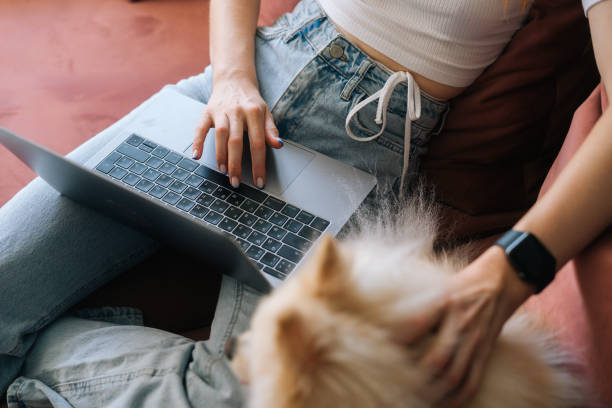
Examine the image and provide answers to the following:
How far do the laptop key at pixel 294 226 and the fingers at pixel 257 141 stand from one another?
87 millimetres

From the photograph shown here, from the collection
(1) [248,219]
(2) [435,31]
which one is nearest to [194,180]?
(1) [248,219]

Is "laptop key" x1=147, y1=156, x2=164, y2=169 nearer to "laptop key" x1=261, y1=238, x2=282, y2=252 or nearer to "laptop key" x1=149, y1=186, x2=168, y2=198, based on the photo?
"laptop key" x1=149, y1=186, x2=168, y2=198

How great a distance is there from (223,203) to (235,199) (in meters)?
0.02

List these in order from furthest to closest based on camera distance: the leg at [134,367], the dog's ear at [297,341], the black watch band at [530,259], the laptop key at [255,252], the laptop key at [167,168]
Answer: the laptop key at [167,168], the laptop key at [255,252], the leg at [134,367], the black watch band at [530,259], the dog's ear at [297,341]

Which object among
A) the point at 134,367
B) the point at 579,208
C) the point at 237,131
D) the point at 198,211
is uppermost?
the point at 579,208

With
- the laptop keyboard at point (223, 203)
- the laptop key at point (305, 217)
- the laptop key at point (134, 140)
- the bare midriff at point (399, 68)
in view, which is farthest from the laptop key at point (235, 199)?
the bare midriff at point (399, 68)

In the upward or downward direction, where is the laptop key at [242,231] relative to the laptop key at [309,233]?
downward

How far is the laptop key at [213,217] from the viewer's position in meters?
0.76

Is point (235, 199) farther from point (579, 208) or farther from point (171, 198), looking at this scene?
point (579, 208)

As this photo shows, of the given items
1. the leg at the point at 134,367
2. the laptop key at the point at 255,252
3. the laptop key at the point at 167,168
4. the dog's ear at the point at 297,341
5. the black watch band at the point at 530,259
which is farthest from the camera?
the laptop key at the point at 167,168

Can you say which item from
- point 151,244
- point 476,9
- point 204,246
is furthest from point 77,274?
point 476,9

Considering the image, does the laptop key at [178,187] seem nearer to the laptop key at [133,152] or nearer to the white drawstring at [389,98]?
the laptop key at [133,152]

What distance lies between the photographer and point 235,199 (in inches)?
31.0

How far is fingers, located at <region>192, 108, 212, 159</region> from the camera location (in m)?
0.79
